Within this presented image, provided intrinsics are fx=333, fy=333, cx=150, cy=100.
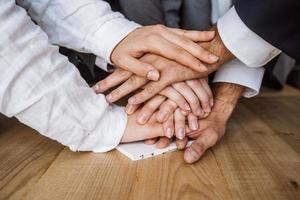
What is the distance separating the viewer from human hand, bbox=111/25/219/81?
71cm

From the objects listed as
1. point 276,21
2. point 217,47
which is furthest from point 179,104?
Result: point 276,21

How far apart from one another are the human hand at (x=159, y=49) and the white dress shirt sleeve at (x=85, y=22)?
0.04 m

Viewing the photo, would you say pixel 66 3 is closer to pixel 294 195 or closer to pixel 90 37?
pixel 90 37

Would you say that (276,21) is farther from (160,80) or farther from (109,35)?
(109,35)

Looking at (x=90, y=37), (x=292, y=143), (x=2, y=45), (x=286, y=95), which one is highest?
(x=2, y=45)

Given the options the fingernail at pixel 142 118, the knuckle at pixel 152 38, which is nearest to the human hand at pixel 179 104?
the fingernail at pixel 142 118

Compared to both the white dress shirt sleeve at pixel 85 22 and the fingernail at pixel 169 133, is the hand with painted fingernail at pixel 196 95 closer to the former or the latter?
the fingernail at pixel 169 133

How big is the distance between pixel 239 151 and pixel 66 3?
0.54 meters

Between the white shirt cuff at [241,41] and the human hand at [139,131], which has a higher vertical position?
the white shirt cuff at [241,41]

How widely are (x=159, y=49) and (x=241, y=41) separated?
176 millimetres

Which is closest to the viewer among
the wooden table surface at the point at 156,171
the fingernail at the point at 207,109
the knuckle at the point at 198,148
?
the wooden table surface at the point at 156,171

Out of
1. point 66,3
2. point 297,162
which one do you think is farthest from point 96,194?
point 66,3

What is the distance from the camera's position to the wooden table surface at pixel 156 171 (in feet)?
1.75

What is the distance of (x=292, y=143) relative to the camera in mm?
760
